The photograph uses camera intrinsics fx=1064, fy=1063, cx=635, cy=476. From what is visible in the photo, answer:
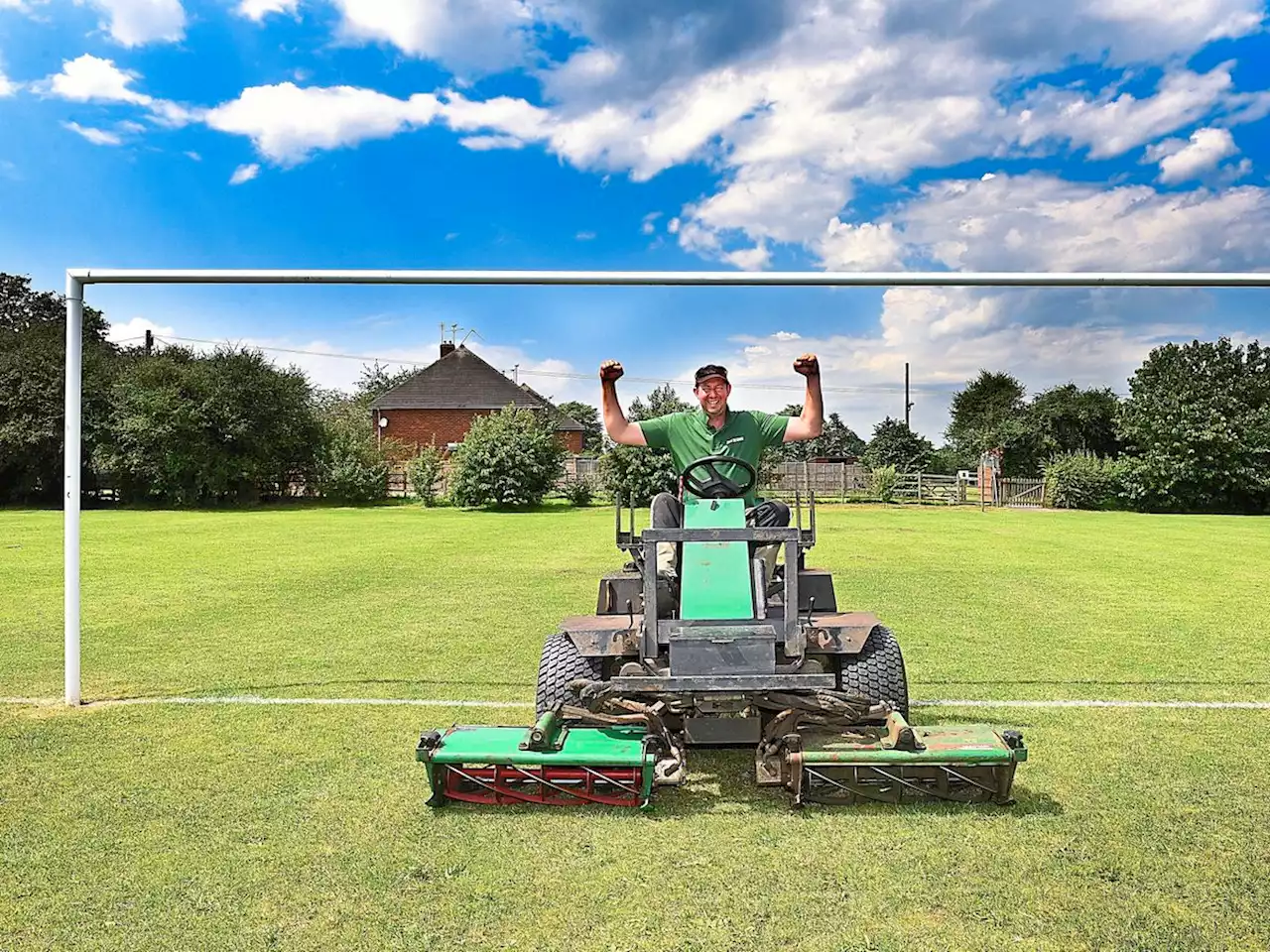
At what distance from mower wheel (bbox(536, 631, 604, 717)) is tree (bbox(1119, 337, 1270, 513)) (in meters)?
41.0

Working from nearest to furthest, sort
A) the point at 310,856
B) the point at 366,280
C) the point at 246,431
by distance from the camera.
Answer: the point at 310,856 → the point at 366,280 → the point at 246,431

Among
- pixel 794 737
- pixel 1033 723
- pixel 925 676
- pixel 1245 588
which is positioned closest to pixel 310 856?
pixel 794 737

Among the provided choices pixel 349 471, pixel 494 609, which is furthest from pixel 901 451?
pixel 494 609

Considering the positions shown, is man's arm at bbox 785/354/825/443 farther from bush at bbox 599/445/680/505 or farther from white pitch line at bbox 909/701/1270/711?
bush at bbox 599/445/680/505

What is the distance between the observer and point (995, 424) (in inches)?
2387

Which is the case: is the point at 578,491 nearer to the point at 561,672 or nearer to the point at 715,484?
the point at 715,484

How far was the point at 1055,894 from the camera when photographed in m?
3.90

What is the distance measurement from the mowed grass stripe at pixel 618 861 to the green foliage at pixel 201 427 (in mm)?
32438

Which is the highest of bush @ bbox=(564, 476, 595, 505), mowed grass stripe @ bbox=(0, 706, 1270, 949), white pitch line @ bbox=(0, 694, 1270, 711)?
bush @ bbox=(564, 476, 595, 505)

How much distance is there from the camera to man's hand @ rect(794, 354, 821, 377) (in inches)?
240

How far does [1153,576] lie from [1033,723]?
33.8ft

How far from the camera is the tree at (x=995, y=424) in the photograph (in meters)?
54.8

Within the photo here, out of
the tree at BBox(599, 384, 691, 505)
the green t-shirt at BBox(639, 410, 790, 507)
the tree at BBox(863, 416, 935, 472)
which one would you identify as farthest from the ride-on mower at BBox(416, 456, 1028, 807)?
the tree at BBox(863, 416, 935, 472)

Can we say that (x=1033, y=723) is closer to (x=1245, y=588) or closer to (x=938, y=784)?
(x=938, y=784)
